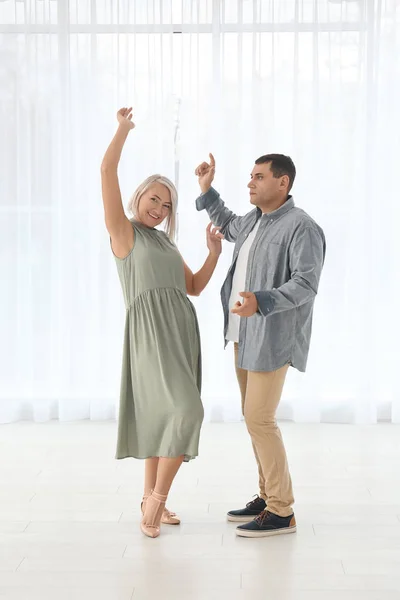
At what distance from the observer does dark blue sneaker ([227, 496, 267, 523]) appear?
3.20 metres

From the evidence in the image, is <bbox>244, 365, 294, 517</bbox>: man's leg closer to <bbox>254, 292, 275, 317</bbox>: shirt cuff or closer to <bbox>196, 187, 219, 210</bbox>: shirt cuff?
<bbox>254, 292, 275, 317</bbox>: shirt cuff

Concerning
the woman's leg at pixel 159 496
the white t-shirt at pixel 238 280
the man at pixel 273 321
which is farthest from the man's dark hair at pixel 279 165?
the woman's leg at pixel 159 496

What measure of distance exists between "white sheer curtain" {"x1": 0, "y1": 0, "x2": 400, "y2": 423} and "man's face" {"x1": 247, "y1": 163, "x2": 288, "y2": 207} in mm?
1945

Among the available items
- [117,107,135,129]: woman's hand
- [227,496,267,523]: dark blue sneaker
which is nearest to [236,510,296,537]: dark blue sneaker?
[227,496,267,523]: dark blue sneaker

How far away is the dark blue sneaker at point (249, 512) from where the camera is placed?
320 centimetres

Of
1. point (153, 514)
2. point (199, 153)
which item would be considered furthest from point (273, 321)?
point (199, 153)

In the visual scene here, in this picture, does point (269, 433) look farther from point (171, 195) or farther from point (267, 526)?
point (171, 195)

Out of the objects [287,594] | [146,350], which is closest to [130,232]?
[146,350]

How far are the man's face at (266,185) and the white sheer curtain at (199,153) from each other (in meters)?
1.95

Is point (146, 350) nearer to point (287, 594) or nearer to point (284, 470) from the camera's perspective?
point (284, 470)

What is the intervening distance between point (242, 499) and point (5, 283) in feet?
7.67

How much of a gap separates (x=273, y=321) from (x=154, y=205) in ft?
1.93

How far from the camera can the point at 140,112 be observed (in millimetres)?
5023

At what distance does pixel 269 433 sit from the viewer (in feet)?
9.97
